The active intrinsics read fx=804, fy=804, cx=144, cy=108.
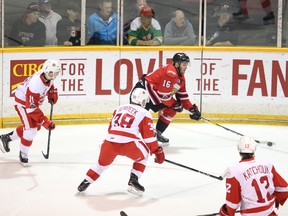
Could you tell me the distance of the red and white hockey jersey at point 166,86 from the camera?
8.14 m

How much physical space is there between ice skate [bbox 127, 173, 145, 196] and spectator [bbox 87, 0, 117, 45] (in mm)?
3318

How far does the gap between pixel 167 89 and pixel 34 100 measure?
5.02 ft

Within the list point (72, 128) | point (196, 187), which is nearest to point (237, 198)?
point (196, 187)

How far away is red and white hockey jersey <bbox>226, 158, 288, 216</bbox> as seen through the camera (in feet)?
15.8

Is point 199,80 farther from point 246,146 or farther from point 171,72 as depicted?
point 246,146

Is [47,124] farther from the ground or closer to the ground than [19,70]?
closer to the ground

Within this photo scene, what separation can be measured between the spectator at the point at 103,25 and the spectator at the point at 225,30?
4.00 feet

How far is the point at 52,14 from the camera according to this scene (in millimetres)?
9500

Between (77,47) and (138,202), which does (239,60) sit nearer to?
(77,47)

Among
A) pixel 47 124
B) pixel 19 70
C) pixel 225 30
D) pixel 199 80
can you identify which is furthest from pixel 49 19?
pixel 47 124

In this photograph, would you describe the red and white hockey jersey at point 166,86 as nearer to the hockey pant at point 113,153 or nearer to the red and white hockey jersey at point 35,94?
the red and white hockey jersey at point 35,94

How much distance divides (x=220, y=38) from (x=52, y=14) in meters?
2.07

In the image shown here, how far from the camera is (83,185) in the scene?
651cm

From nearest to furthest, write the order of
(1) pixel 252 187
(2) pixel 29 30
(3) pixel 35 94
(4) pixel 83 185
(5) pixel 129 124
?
(1) pixel 252 187
(5) pixel 129 124
(4) pixel 83 185
(3) pixel 35 94
(2) pixel 29 30
